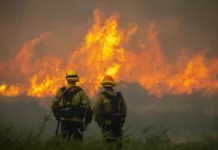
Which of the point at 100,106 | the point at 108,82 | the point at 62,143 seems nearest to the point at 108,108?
the point at 100,106

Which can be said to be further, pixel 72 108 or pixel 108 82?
pixel 108 82

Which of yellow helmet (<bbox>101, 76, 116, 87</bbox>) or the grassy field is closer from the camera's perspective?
the grassy field

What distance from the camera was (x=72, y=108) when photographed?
40.8 ft

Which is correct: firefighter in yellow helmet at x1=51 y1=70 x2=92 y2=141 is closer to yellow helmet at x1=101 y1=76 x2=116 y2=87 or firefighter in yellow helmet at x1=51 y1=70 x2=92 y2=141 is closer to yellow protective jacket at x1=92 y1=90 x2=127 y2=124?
yellow protective jacket at x1=92 y1=90 x2=127 y2=124

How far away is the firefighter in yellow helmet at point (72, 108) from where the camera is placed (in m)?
12.4

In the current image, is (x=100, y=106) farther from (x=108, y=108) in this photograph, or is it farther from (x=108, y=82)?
(x=108, y=82)

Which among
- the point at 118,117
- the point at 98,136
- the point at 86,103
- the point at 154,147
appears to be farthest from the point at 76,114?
A: the point at 98,136

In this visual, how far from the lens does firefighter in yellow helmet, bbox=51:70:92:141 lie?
1245cm

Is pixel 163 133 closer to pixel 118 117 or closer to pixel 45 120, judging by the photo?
pixel 45 120

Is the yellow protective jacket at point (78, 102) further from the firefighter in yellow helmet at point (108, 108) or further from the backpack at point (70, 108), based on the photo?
the firefighter in yellow helmet at point (108, 108)

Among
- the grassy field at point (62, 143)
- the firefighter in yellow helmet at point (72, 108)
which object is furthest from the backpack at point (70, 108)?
the grassy field at point (62, 143)

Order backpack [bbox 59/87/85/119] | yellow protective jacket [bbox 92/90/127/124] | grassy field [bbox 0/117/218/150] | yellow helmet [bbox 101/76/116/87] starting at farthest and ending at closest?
yellow helmet [bbox 101/76/116/87] → yellow protective jacket [bbox 92/90/127/124] → backpack [bbox 59/87/85/119] → grassy field [bbox 0/117/218/150]

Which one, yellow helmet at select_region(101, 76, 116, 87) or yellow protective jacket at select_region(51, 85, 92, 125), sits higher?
yellow helmet at select_region(101, 76, 116, 87)

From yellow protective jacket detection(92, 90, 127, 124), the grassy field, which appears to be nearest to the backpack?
yellow protective jacket detection(92, 90, 127, 124)
